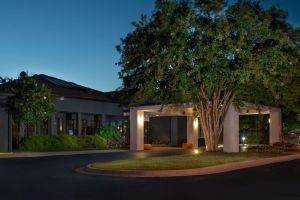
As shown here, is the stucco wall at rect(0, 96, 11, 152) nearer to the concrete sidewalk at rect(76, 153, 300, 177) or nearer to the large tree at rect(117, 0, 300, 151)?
the large tree at rect(117, 0, 300, 151)

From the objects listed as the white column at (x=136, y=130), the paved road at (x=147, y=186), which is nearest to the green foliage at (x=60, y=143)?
the white column at (x=136, y=130)

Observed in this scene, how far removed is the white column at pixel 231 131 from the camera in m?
33.8

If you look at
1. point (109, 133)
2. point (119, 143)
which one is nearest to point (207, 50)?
point (119, 143)

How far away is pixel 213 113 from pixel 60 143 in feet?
46.9

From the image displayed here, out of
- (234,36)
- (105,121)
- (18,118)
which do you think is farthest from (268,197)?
(105,121)

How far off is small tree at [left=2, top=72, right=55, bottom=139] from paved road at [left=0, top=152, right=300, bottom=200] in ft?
55.1

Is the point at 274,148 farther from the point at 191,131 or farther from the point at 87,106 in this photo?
the point at 87,106

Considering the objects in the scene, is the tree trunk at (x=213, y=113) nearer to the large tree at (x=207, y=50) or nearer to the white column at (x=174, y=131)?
the large tree at (x=207, y=50)

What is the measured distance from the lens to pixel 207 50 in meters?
24.7

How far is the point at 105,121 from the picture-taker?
174 ft

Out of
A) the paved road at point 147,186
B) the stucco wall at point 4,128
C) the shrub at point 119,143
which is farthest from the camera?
the shrub at point 119,143

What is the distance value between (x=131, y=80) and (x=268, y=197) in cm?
1818

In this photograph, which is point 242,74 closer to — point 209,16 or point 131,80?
point 209,16

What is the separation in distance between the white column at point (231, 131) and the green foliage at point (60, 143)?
41.7ft
